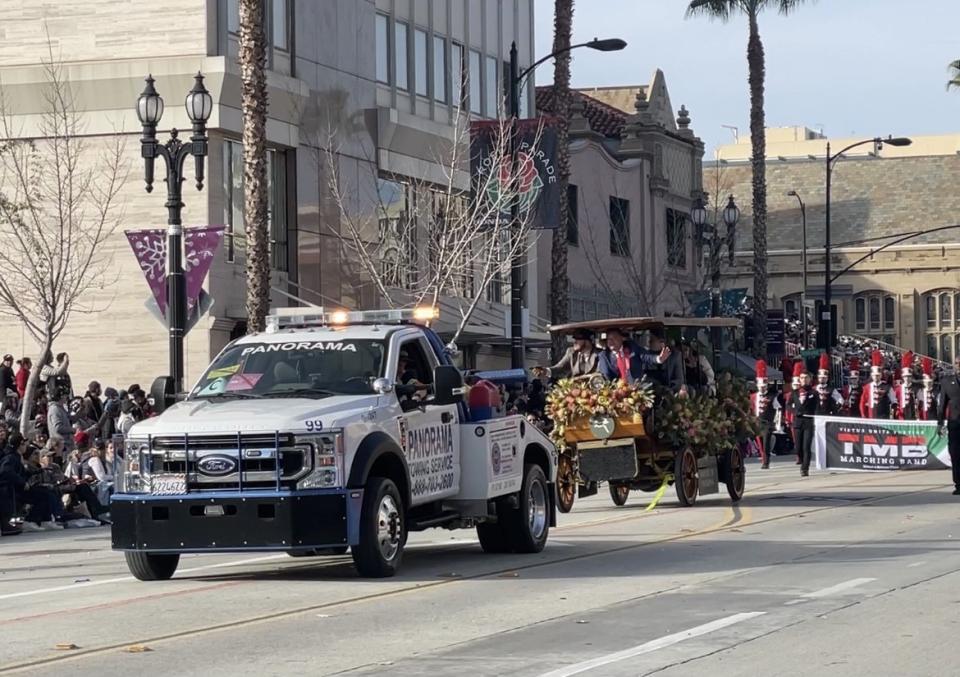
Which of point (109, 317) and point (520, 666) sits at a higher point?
point (109, 317)

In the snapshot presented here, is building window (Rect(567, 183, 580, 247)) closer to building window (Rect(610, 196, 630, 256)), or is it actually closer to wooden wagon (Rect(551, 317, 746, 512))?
building window (Rect(610, 196, 630, 256))

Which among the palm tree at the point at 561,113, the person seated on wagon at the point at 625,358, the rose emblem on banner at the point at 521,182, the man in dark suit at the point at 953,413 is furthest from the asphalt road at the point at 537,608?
the palm tree at the point at 561,113

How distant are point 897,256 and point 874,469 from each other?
67011 millimetres

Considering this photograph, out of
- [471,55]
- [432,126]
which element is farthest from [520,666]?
[471,55]

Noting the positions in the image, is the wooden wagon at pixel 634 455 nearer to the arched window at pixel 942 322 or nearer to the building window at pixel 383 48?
the building window at pixel 383 48

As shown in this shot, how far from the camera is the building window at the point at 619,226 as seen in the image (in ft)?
194

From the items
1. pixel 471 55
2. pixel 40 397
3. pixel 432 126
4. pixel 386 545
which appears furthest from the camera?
pixel 471 55

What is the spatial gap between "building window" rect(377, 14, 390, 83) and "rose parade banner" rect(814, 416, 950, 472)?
14.3 metres

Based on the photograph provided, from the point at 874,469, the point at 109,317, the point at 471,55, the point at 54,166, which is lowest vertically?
the point at 874,469

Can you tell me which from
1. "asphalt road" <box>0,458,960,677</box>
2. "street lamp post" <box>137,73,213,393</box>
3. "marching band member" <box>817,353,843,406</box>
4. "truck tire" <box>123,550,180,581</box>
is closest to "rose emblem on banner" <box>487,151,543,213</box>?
"street lamp post" <box>137,73,213,393</box>

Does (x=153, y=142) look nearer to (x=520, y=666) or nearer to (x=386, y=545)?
(x=386, y=545)

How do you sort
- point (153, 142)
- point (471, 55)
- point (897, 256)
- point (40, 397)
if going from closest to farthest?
point (153, 142)
point (40, 397)
point (471, 55)
point (897, 256)

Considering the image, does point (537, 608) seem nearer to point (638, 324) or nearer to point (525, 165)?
point (638, 324)

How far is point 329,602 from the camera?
13.4 metres
